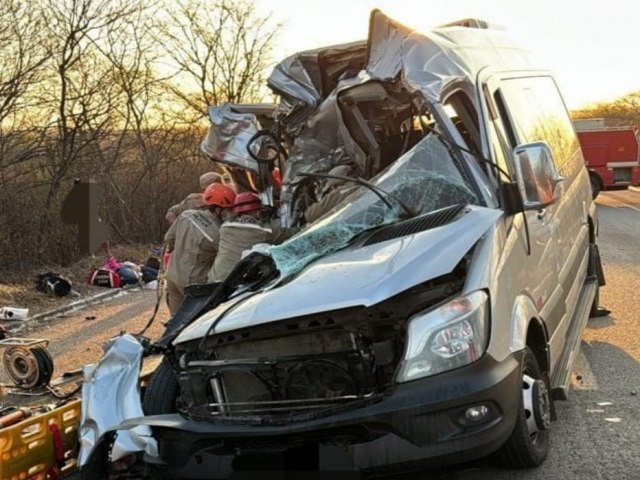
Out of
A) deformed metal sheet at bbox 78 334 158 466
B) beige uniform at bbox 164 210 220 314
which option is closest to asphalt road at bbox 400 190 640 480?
deformed metal sheet at bbox 78 334 158 466

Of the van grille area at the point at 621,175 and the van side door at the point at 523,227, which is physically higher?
the van side door at the point at 523,227

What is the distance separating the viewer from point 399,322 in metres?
3.19

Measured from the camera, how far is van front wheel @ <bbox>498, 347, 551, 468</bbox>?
138 inches

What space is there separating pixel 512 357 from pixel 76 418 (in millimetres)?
2348

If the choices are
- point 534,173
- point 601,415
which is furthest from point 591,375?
point 534,173

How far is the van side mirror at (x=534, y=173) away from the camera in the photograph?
383cm

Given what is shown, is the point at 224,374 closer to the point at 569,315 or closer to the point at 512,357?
the point at 512,357

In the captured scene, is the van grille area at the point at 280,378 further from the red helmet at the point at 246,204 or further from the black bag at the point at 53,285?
the black bag at the point at 53,285

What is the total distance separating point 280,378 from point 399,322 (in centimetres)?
59

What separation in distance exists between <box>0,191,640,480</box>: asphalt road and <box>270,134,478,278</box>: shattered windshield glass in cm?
123

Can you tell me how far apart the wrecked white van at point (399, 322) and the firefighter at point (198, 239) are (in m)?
1.70

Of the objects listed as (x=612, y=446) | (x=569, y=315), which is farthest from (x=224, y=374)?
(x=569, y=315)

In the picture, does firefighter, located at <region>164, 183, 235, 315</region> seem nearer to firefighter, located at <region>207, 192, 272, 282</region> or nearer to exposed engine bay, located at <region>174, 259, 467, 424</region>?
firefighter, located at <region>207, 192, 272, 282</region>

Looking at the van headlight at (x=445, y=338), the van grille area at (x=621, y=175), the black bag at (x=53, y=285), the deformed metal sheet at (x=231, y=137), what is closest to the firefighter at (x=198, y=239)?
the deformed metal sheet at (x=231, y=137)
